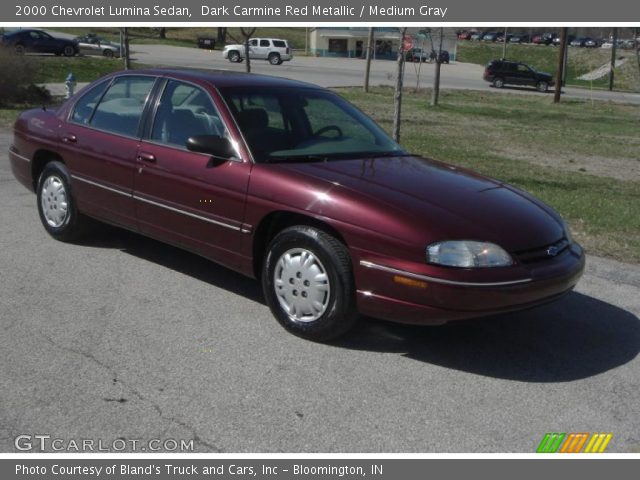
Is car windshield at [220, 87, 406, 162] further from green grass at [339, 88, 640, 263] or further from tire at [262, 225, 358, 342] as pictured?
green grass at [339, 88, 640, 263]

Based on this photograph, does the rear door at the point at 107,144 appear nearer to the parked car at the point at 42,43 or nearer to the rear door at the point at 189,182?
the rear door at the point at 189,182

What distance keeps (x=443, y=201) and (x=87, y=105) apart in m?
3.42

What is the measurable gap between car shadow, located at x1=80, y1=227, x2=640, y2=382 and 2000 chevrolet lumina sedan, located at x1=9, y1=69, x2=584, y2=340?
0.33 meters

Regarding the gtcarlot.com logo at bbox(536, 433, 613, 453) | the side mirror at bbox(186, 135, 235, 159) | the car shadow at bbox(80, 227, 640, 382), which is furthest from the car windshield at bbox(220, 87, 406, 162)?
the gtcarlot.com logo at bbox(536, 433, 613, 453)

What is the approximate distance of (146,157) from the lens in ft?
19.3

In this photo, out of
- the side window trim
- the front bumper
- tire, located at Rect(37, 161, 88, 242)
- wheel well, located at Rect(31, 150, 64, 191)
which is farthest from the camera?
wheel well, located at Rect(31, 150, 64, 191)

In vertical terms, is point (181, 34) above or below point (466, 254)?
below

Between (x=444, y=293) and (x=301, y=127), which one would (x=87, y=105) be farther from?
(x=444, y=293)

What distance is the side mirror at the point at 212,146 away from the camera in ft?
17.5

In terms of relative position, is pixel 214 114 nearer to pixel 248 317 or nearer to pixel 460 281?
pixel 248 317

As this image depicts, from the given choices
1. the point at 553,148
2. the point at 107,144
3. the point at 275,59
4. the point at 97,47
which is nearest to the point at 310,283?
the point at 107,144

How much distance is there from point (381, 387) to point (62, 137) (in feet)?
12.6

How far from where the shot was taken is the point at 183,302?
18.3ft

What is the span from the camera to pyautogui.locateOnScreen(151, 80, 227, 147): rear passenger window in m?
5.66
